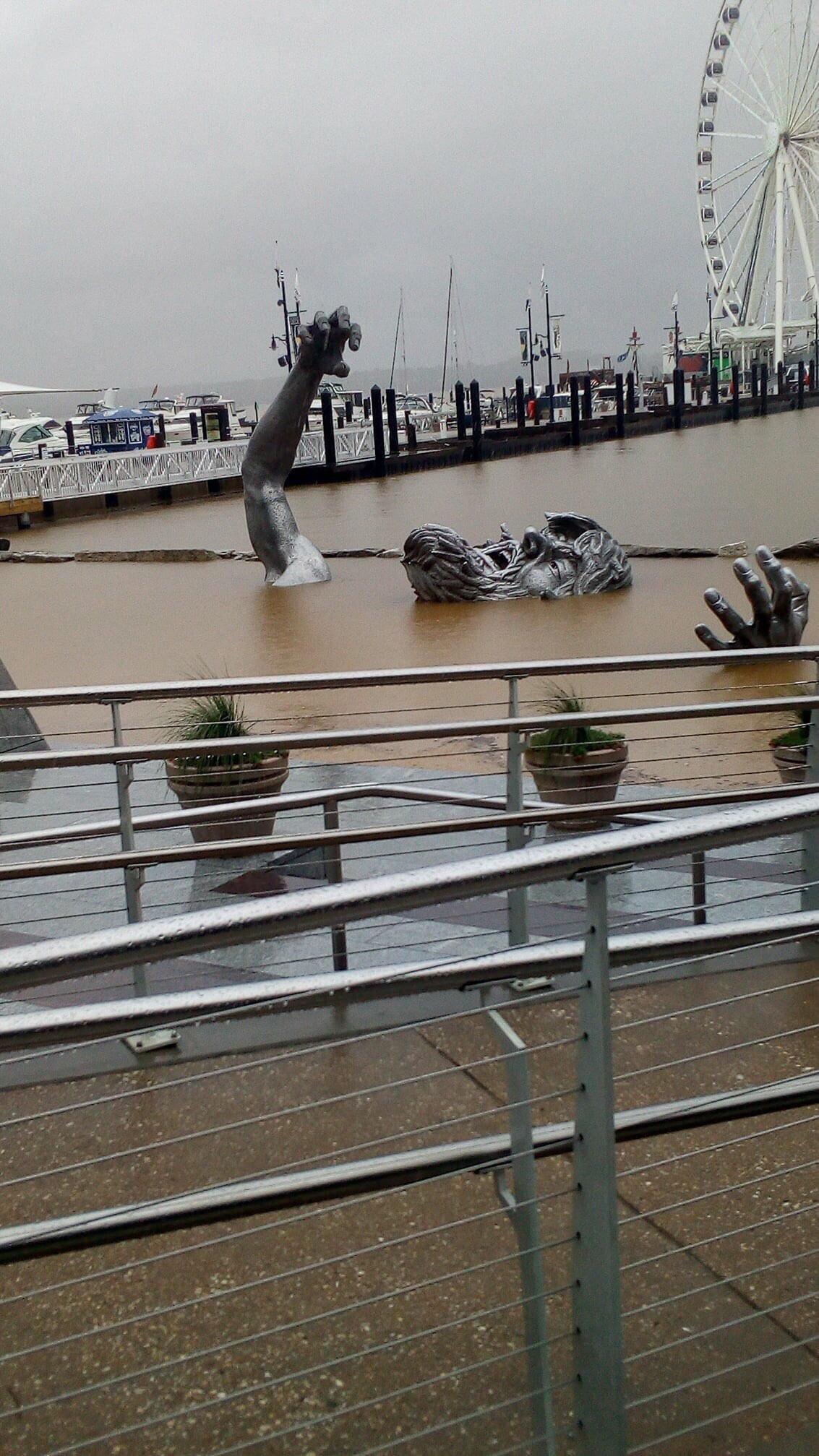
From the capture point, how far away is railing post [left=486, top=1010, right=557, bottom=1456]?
1642 mm

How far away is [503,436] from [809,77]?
14.6 meters

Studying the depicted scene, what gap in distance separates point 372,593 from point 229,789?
463 inches

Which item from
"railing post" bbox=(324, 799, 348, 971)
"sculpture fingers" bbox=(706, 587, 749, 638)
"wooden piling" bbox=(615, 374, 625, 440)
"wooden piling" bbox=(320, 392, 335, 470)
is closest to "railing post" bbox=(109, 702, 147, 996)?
"railing post" bbox=(324, 799, 348, 971)

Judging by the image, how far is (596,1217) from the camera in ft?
5.07

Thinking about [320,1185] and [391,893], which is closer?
[391,893]

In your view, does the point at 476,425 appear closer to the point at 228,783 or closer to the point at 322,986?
the point at 228,783

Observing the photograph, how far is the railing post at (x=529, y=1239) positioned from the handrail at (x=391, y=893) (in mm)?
327

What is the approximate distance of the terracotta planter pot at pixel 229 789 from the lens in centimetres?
489

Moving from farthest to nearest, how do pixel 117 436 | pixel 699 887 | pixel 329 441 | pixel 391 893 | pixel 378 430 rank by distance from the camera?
pixel 117 436, pixel 378 430, pixel 329 441, pixel 699 887, pixel 391 893

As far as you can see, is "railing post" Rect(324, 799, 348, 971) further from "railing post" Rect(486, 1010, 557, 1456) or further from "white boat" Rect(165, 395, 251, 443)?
"white boat" Rect(165, 395, 251, 443)

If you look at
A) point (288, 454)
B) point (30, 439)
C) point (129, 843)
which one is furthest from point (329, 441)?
point (129, 843)

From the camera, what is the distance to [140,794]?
18.9 feet

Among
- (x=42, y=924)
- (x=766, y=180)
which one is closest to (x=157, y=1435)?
(x=42, y=924)

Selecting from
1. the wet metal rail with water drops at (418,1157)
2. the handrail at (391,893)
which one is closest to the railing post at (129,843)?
the wet metal rail with water drops at (418,1157)
